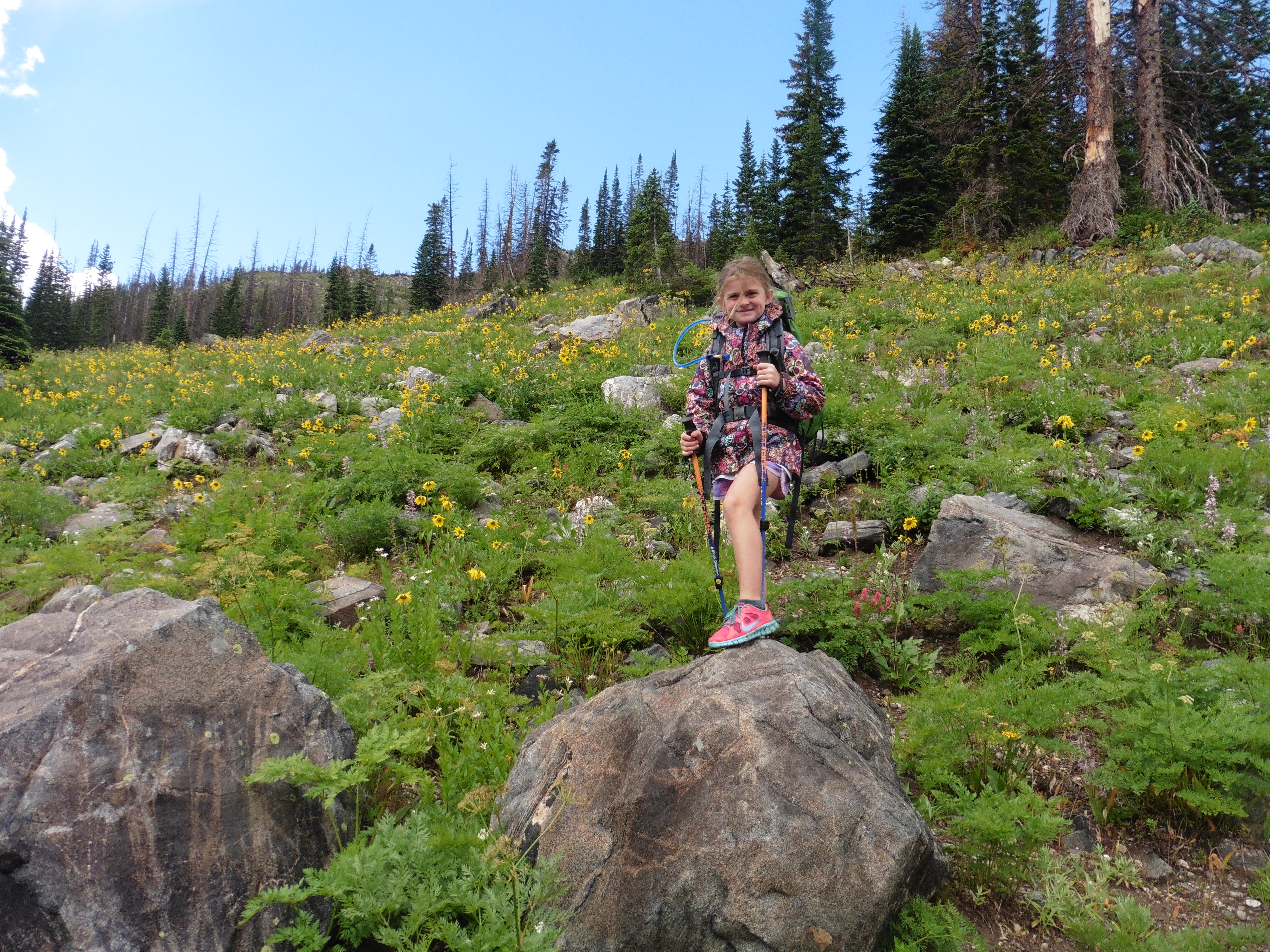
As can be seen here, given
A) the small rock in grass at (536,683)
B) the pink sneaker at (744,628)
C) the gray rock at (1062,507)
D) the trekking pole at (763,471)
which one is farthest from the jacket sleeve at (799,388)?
the gray rock at (1062,507)

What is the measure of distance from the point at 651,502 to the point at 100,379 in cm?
1316

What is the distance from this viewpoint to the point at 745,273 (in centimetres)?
374

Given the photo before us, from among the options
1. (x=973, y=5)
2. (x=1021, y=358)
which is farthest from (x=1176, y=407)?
(x=973, y=5)

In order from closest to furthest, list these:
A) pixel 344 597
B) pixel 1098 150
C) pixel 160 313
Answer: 1. pixel 344 597
2. pixel 1098 150
3. pixel 160 313

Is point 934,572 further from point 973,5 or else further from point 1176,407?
point 973,5

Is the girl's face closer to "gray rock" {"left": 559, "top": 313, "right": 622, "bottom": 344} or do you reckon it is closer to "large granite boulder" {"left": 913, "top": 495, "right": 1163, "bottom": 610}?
"large granite boulder" {"left": 913, "top": 495, "right": 1163, "bottom": 610}

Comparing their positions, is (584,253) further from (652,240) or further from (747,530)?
(747,530)

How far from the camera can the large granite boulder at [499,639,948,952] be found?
7.13 feet

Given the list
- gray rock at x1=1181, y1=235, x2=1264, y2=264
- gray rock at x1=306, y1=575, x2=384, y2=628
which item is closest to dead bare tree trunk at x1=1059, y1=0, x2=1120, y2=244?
gray rock at x1=1181, y1=235, x2=1264, y2=264

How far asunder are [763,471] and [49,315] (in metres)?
72.5

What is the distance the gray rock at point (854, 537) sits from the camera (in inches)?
224

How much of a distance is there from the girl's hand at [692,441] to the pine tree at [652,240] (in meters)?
21.0

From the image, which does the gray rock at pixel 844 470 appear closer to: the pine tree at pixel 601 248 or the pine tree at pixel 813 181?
the pine tree at pixel 813 181

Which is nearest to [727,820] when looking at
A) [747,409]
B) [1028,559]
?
[747,409]
